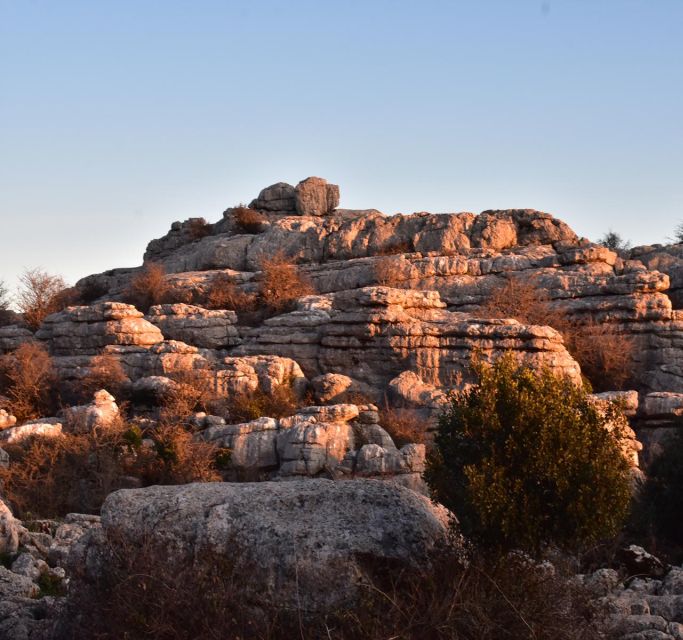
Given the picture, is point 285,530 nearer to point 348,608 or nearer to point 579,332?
point 348,608

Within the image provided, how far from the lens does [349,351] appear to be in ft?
103

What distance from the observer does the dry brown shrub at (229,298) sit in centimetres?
3786

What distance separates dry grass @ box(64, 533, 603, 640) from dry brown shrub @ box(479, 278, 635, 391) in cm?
2324

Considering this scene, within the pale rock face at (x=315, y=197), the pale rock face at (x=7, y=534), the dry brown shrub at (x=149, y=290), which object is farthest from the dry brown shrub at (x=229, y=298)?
the pale rock face at (x=7, y=534)

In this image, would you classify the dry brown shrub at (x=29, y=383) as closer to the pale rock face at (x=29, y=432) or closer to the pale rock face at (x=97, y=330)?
the pale rock face at (x=97, y=330)

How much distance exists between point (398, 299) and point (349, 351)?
2.66m

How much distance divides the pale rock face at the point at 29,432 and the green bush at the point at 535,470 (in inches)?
701

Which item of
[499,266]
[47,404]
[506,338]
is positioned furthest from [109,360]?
[499,266]

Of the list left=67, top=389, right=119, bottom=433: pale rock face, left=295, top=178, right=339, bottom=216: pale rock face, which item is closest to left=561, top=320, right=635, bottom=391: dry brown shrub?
left=67, top=389, right=119, bottom=433: pale rock face

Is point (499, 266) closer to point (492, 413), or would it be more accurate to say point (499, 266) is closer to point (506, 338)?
point (506, 338)

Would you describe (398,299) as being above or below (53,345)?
above

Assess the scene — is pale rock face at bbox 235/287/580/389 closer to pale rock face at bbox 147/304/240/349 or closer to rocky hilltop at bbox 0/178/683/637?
rocky hilltop at bbox 0/178/683/637

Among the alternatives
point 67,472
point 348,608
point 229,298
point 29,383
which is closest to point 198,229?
point 229,298

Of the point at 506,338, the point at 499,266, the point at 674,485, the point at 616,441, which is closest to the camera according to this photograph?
the point at 616,441
